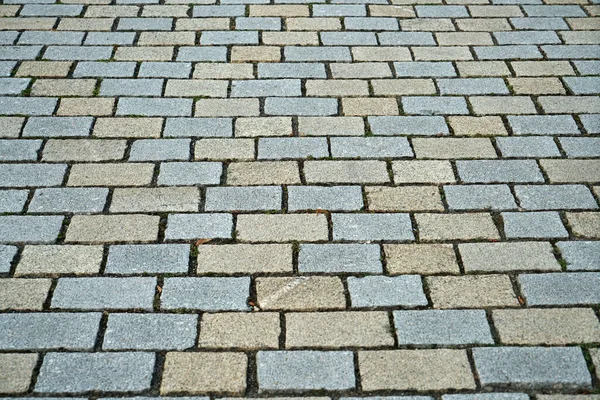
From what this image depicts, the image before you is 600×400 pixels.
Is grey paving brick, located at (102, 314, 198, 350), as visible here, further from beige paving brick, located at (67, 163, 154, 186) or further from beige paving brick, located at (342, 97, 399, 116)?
beige paving brick, located at (342, 97, 399, 116)

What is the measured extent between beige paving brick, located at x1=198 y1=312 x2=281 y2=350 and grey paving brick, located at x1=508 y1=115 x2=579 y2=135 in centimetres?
181

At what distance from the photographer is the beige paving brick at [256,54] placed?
4277 mm

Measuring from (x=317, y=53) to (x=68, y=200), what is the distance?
1849mm

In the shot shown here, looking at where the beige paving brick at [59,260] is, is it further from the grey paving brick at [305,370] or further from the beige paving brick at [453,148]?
the beige paving brick at [453,148]

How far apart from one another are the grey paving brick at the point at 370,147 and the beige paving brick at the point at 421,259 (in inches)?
Answer: 26.3

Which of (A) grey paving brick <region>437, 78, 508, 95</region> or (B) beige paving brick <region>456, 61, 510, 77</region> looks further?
(B) beige paving brick <region>456, 61, 510, 77</region>

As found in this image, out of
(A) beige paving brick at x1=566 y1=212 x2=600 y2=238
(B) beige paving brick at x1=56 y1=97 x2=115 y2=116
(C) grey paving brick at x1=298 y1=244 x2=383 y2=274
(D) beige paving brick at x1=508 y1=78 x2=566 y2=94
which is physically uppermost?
(B) beige paving brick at x1=56 y1=97 x2=115 y2=116

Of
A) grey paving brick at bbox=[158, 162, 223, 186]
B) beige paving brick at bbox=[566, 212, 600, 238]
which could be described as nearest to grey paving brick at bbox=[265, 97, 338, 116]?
grey paving brick at bbox=[158, 162, 223, 186]

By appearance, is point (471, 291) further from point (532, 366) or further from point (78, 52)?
point (78, 52)

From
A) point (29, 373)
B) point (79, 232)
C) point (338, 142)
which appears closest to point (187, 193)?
point (79, 232)

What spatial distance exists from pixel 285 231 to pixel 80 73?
6.03 feet

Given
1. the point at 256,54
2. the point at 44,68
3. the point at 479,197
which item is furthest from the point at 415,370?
the point at 44,68

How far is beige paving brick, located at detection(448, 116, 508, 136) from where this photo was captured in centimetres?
367

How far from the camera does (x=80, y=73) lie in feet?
13.5
